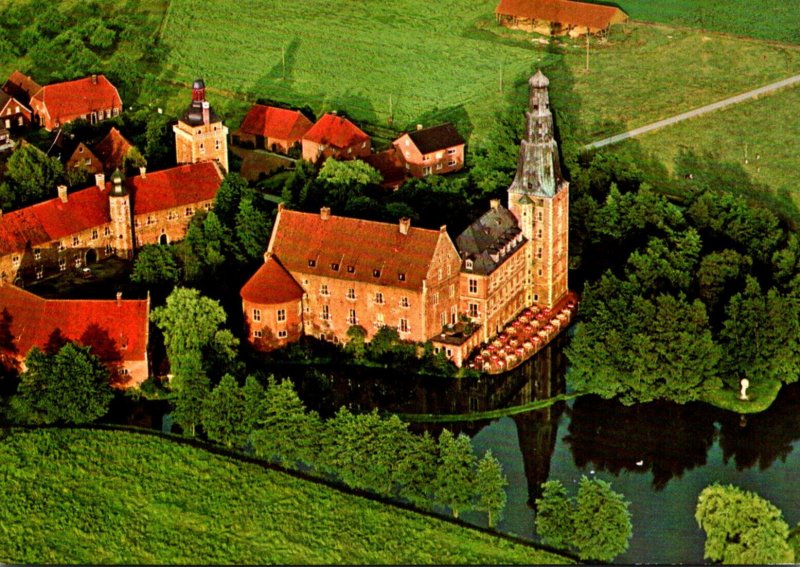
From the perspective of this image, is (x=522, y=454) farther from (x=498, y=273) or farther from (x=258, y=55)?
(x=258, y=55)

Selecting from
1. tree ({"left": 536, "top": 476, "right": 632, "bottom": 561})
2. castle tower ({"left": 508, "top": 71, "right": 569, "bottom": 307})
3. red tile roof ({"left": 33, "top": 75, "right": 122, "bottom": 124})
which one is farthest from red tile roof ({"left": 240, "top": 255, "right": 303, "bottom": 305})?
red tile roof ({"left": 33, "top": 75, "right": 122, "bottom": 124})

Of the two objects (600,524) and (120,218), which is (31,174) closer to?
(120,218)

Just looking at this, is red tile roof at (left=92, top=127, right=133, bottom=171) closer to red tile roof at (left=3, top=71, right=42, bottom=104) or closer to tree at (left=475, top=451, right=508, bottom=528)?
red tile roof at (left=3, top=71, right=42, bottom=104)

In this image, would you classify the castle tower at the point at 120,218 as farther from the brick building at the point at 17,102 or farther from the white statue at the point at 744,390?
the white statue at the point at 744,390

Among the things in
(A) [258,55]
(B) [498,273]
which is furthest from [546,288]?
(A) [258,55]

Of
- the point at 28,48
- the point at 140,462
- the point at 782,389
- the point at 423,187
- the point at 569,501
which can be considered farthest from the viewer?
the point at 28,48

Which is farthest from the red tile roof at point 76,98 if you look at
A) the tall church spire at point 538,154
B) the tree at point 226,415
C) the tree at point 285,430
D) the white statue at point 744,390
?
the white statue at point 744,390
